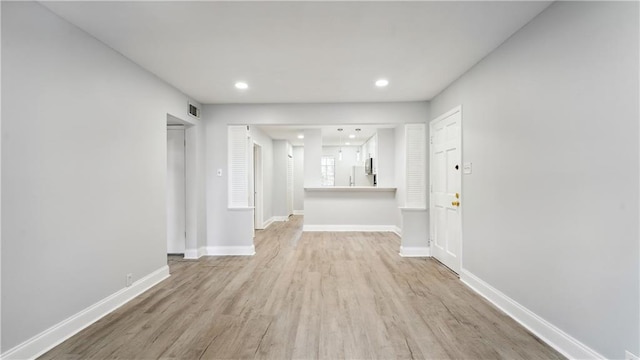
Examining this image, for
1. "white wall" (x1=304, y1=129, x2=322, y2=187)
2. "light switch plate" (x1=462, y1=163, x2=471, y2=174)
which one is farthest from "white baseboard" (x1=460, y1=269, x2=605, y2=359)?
"white wall" (x1=304, y1=129, x2=322, y2=187)

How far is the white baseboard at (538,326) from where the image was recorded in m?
1.83

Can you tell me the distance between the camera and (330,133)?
7645 millimetres

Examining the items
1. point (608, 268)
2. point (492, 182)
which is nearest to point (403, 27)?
point (492, 182)

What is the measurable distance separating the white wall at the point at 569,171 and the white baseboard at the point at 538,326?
0.14ft

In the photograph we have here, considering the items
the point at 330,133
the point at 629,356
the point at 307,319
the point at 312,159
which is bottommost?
the point at 307,319

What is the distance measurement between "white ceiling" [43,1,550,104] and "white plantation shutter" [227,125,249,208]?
109 cm

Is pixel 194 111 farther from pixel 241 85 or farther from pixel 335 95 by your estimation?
pixel 335 95

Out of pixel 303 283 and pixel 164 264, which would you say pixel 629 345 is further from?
pixel 164 264

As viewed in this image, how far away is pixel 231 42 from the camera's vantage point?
101 inches

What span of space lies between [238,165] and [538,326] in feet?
13.7

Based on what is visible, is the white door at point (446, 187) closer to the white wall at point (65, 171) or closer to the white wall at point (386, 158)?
the white wall at point (386, 158)

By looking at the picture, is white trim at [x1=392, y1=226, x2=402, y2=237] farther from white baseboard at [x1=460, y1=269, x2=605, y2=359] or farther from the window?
the window

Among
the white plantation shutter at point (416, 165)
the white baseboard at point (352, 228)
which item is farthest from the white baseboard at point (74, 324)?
the white baseboard at point (352, 228)

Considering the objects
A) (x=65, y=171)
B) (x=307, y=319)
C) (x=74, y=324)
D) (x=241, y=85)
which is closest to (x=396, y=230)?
(x=307, y=319)
